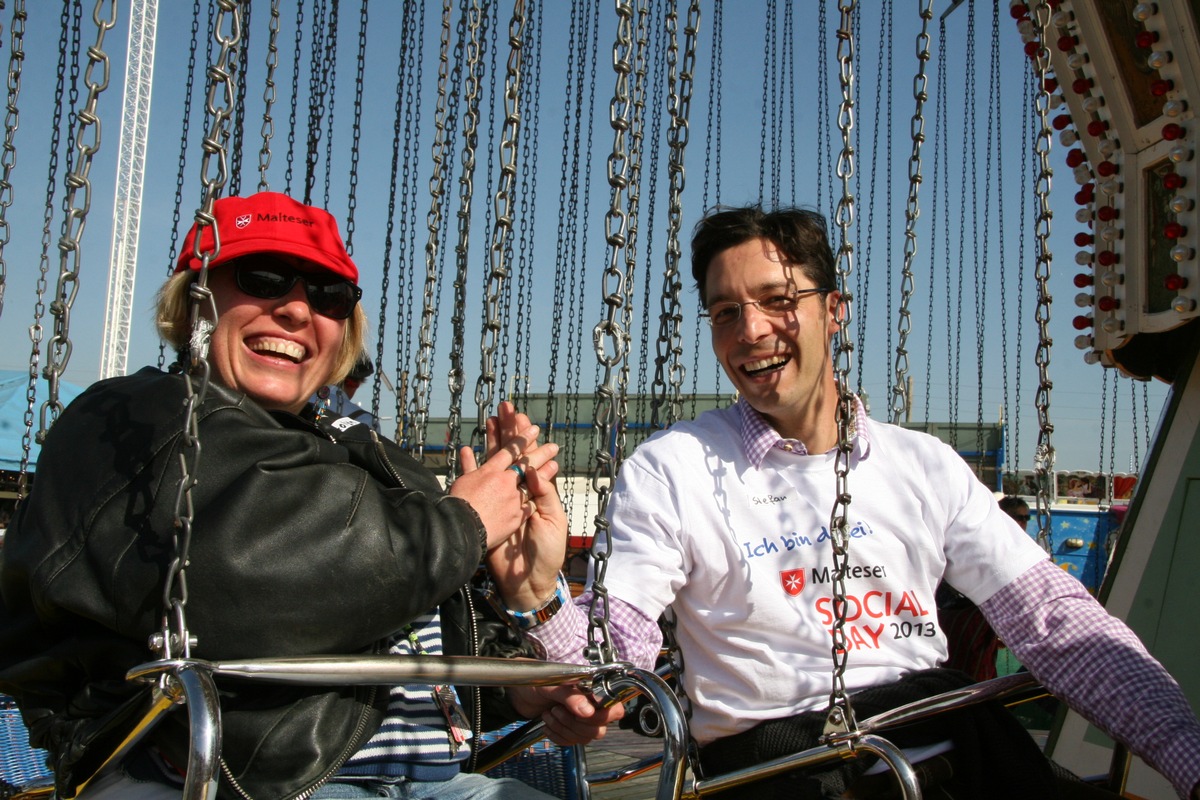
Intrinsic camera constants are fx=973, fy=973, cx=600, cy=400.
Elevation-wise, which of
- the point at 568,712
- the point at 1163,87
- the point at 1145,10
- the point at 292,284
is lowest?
the point at 568,712

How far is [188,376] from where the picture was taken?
1.26m

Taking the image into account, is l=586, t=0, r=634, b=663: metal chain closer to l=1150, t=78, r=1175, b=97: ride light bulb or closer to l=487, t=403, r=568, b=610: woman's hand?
l=487, t=403, r=568, b=610: woman's hand

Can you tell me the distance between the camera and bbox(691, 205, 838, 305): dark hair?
2.12 metres

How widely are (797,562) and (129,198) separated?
70.7 ft

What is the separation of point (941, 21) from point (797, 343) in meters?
4.10

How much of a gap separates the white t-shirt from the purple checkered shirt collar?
11 mm

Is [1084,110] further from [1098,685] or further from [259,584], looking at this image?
[259,584]

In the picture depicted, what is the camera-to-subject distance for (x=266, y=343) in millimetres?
1726

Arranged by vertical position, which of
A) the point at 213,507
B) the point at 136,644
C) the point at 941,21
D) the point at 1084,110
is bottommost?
the point at 136,644

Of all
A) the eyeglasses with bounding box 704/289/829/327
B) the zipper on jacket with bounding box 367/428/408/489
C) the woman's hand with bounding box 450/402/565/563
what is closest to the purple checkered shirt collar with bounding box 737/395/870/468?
the eyeglasses with bounding box 704/289/829/327

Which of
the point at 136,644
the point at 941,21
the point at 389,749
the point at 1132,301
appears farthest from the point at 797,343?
the point at 941,21

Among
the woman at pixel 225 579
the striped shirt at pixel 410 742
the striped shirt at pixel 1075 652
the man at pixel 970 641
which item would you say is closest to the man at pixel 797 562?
the striped shirt at pixel 1075 652

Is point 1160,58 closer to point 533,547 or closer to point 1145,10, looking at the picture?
point 1145,10

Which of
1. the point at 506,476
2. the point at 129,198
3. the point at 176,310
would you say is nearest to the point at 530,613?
the point at 506,476
